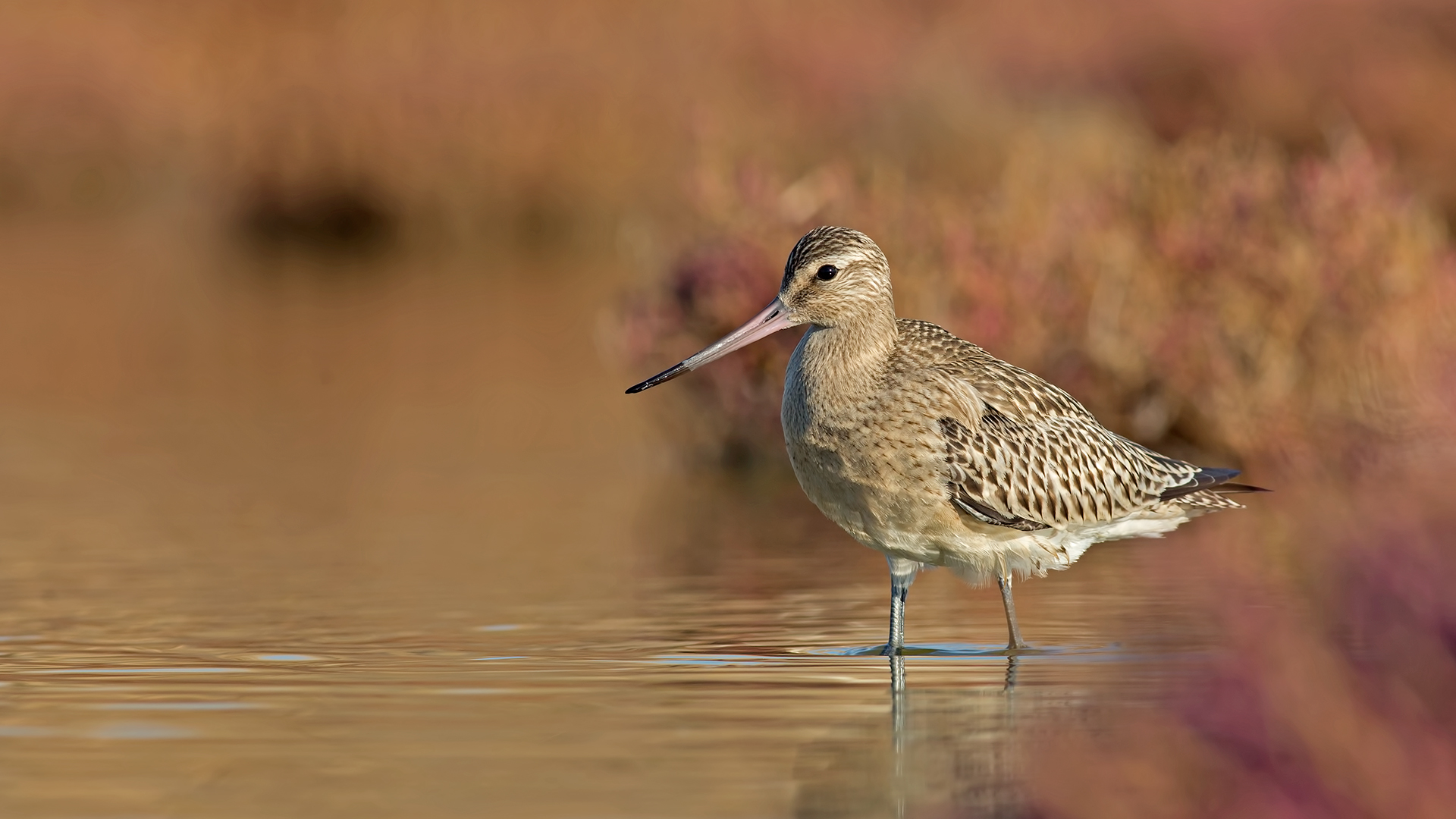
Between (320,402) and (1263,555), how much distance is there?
1142cm

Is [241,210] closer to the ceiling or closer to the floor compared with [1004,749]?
closer to the ceiling

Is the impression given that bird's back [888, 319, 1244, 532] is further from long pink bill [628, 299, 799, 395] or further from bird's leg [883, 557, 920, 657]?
long pink bill [628, 299, 799, 395]

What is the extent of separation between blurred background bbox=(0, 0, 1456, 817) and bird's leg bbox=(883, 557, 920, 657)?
0.96ft

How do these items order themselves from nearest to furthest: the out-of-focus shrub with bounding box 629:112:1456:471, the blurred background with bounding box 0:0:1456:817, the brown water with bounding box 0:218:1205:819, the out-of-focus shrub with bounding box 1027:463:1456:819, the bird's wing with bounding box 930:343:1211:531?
the out-of-focus shrub with bounding box 1027:463:1456:819 → the blurred background with bounding box 0:0:1456:817 → the brown water with bounding box 0:218:1205:819 → the bird's wing with bounding box 930:343:1211:531 → the out-of-focus shrub with bounding box 629:112:1456:471

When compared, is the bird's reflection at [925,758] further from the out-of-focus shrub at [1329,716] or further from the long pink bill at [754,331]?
the long pink bill at [754,331]

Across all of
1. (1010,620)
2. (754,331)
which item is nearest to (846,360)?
(754,331)

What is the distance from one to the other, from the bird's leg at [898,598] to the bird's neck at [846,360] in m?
0.70

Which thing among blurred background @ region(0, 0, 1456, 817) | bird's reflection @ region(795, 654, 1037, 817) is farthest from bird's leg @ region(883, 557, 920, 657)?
bird's reflection @ region(795, 654, 1037, 817)

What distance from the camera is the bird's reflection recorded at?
811 cm

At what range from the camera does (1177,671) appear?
10570 millimetres

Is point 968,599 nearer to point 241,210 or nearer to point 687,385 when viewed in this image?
point 687,385

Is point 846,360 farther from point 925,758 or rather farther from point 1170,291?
point 1170,291

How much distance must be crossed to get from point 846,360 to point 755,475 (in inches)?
306

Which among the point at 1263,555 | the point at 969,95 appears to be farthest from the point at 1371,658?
the point at 969,95
